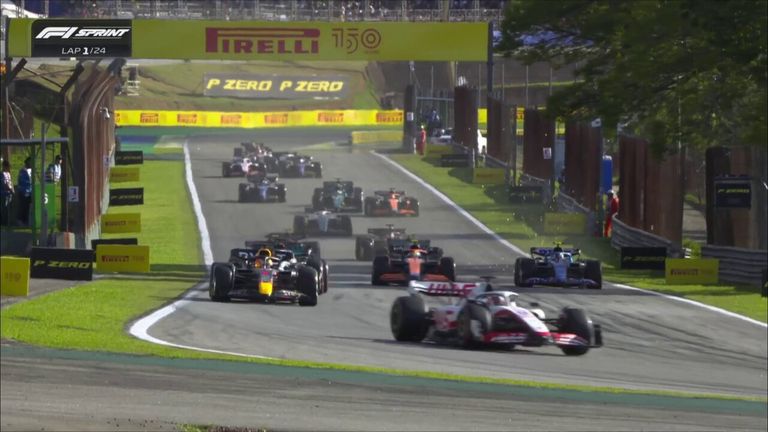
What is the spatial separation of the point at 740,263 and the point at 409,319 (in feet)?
39.2

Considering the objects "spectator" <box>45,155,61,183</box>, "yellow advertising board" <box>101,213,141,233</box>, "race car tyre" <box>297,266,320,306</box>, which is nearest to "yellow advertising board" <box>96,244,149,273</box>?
"yellow advertising board" <box>101,213,141,233</box>

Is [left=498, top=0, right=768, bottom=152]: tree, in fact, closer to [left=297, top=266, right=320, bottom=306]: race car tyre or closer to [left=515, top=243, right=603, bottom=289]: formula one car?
[left=515, top=243, right=603, bottom=289]: formula one car

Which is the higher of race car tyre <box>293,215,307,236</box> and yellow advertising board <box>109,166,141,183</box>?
yellow advertising board <box>109,166,141,183</box>

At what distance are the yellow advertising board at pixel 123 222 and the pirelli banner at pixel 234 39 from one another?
12.3 ft

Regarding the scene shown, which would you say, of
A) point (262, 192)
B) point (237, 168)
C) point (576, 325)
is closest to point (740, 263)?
point (576, 325)

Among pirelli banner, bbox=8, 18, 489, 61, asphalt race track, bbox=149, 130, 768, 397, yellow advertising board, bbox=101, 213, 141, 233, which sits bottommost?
asphalt race track, bbox=149, 130, 768, 397

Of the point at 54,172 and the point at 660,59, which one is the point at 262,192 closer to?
the point at 54,172

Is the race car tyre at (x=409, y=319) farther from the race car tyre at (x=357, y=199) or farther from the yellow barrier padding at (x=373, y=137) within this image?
the yellow barrier padding at (x=373, y=137)

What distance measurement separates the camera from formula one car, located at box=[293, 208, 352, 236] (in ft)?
113

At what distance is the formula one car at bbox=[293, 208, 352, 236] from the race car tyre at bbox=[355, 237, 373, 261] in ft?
10.7

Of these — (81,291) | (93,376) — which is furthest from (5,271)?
(93,376)

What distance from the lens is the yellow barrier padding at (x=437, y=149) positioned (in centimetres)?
5550

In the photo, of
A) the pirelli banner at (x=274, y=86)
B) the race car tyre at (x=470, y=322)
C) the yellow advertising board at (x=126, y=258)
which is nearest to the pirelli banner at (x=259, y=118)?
the pirelli banner at (x=274, y=86)

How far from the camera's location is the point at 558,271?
86.3 feet
